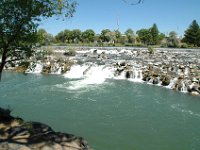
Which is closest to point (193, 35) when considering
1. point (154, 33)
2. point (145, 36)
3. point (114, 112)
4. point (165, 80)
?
point (154, 33)

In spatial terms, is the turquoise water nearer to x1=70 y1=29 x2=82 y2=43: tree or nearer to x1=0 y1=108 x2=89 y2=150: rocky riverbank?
x1=0 y1=108 x2=89 y2=150: rocky riverbank

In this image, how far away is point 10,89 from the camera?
28.4 metres

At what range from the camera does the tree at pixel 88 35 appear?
410ft

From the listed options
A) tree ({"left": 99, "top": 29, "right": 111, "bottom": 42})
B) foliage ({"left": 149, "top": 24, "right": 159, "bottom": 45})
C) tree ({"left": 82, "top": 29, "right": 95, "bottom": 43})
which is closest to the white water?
tree ({"left": 99, "top": 29, "right": 111, "bottom": 42})

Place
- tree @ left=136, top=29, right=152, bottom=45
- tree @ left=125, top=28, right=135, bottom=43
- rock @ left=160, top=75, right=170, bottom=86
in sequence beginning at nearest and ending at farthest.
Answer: rock @ left=160, top=75, right=170, bottom=86 < tree @ left=136, top=29, right=152, bottom=45 < tree @ left=125, top=28, right=135, bottom=43

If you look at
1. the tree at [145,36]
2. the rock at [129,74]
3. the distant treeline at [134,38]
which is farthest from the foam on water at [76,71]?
the tree at [145,36]

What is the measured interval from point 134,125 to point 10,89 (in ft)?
48.1

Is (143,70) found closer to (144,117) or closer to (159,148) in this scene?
(144,117)

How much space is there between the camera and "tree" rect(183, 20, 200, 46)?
10369cm

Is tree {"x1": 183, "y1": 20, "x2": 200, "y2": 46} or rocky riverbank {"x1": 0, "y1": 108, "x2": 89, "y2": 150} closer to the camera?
rocky riverbank {"x1": 0, "y1": 108, "x2": 89, "y2": 150}

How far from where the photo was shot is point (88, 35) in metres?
125

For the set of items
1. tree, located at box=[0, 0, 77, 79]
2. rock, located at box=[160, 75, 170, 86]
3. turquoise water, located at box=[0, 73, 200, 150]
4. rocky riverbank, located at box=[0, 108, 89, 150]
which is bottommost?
turquoise water, located at box=[0, 73, 200, 150]

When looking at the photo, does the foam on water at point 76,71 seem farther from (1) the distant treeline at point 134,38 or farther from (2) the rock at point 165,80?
(1) the distant treeline at point 134,38

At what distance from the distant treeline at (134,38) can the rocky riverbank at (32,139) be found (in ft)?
297
